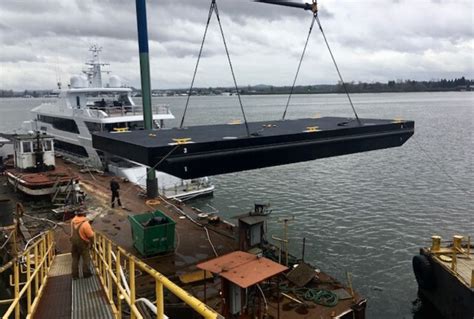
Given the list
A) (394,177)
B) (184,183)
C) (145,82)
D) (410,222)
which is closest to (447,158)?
(394,177)

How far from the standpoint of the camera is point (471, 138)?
47.2 m

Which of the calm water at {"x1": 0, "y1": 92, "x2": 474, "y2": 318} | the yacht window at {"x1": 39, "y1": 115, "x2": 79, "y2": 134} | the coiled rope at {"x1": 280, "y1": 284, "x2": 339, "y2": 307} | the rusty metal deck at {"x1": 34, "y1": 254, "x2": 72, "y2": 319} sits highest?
the yacht window at {"x1": 39, "y1": 115, "x2": 79, "y2": 134}

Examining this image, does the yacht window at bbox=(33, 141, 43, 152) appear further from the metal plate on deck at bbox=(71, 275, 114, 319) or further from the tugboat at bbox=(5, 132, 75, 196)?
the metal plate on deck at bbox=(71, 275, 114, 319)

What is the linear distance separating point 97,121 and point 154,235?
1734 cm

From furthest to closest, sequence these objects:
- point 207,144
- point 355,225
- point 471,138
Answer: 1. point 471,138
2. point 355,225
3. point 207,144

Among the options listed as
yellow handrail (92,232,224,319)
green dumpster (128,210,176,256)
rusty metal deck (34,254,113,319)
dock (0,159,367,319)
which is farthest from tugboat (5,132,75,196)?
rusty metal deck (34,254,113,319)

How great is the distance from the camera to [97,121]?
27.3m

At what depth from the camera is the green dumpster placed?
12.0m

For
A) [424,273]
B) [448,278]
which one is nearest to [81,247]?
[448,278]

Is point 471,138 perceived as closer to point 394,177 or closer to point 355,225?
point 394,177

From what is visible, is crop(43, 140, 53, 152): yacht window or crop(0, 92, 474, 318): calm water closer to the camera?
crop(0, 92, 474, 318): calm water

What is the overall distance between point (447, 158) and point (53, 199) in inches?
1266

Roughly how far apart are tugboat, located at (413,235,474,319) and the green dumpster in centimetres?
805

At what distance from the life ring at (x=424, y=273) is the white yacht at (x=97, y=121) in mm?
14678
